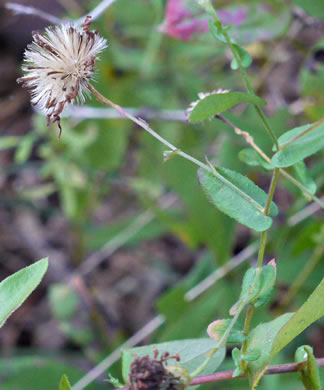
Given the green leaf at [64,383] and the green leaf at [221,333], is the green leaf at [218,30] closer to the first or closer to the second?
the green leaf at [221,333]

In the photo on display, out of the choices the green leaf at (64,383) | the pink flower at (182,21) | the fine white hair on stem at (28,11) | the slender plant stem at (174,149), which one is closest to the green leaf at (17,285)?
the green leaf at (64,383)

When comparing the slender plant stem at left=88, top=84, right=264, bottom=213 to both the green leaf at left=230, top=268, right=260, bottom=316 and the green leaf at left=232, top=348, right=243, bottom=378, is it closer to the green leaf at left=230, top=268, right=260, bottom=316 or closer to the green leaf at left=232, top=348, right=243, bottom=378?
the green leaf at left=230, top=268, right=260, bottom=316

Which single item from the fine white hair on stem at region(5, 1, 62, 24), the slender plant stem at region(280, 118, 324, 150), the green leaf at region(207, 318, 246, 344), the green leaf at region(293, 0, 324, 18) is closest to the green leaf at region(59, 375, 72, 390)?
the green leaf at region(207, 318, 246, 344)

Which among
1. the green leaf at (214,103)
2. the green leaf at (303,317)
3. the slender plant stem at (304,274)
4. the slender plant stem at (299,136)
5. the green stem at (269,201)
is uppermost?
the green leaf at (214,103)

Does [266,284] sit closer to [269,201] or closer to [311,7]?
[269,201]

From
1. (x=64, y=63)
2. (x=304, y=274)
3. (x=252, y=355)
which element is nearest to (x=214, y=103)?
(x=64, y=63)
